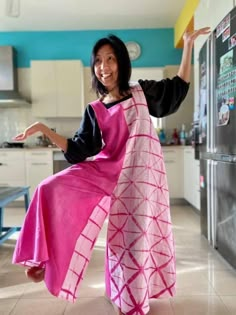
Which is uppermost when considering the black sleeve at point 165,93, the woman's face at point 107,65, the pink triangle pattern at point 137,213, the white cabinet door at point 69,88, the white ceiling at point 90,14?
the white ceiling at point 90,14

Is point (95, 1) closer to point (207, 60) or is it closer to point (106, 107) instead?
point (207, 60)

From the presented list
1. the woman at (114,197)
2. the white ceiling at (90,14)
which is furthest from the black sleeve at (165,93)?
the white ceiling at (90,14)

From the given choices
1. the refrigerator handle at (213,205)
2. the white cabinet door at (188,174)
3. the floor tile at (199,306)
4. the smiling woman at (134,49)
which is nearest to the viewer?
the floor tile at (199,306)

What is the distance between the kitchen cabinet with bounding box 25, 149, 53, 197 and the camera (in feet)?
13.9

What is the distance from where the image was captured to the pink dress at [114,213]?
48.8 inches

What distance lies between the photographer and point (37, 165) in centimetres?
425

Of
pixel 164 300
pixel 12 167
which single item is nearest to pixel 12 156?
pixel 12 167

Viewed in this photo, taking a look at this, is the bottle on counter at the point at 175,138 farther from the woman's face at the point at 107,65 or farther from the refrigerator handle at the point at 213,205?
the woman's face at the point at 107,65

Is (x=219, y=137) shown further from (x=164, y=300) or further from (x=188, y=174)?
(x=188, y=174)

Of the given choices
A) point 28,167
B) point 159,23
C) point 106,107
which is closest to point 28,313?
point 106,107

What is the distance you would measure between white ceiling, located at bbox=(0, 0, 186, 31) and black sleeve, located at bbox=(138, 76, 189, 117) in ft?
8.75

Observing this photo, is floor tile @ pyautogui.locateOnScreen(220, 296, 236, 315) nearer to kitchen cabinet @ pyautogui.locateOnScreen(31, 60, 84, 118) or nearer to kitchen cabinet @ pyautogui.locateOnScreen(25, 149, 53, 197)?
kitchen cabinet @ pyautogui.locateOnScreen(25, 149, 53, 197)

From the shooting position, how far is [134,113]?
1.30 meters

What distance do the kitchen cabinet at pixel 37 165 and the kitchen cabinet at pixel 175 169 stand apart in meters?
1.63
